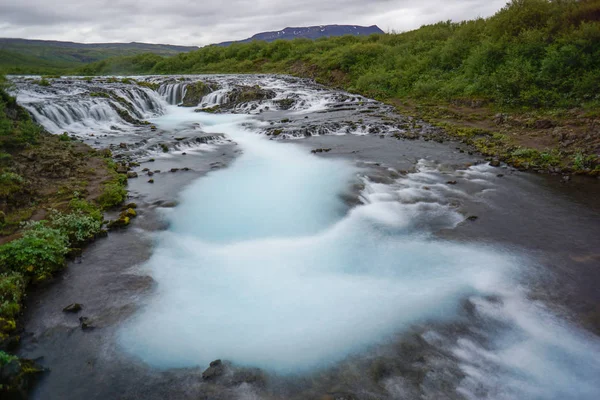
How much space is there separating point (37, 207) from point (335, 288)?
797 cm

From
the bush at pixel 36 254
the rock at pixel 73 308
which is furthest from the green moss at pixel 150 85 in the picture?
the rock at pixel 73 308

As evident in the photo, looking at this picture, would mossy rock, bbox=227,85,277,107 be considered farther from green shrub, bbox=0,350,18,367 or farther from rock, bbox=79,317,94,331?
green shrub, bbox=0,350,18,367

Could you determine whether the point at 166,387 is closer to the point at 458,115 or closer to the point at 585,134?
the point at 585,134

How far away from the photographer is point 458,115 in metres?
18.5

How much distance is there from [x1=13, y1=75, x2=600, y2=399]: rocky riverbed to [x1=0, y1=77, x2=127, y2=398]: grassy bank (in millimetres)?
319

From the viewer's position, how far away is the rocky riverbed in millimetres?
4785

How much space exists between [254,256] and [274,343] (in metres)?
2.65

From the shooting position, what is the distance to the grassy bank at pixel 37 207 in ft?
18.4

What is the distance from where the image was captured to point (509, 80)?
1803 centimetres

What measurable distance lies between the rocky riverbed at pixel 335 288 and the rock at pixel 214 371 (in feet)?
0.07

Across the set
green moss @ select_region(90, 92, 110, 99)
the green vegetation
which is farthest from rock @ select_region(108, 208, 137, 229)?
the green vegetation

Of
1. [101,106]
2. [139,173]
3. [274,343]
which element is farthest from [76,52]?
[274,343]

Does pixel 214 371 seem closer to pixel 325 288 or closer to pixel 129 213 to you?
pixel 325 288

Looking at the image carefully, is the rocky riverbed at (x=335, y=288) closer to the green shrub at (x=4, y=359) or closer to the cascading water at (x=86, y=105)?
the green shrub at (x=4, y=359)
